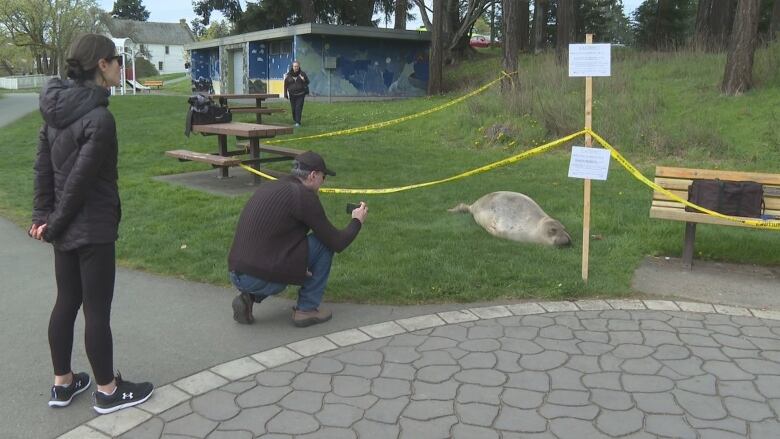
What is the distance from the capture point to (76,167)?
121 inches

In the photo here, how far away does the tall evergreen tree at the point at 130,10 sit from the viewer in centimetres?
10600

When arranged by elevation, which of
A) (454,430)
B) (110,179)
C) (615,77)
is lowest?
(454,430)

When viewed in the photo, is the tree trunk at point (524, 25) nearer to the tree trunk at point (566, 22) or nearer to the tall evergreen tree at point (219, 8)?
the tree trunk at point (566, 22)

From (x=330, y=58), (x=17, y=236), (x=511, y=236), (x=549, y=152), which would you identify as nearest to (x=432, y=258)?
(x=511, y=236)

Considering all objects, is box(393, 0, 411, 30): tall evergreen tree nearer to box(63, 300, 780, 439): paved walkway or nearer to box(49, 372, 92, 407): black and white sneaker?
box(63, 300, 780, 439): paved walkway

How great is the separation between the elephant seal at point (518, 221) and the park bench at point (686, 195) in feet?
3.10

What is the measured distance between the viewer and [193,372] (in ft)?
12.8

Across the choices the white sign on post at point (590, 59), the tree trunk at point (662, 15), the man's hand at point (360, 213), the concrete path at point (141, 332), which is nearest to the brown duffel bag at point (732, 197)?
the white sign on post at point (590, 59)

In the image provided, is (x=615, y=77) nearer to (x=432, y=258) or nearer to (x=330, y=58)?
(x=432, y=258)

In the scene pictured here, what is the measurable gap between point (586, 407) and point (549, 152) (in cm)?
990

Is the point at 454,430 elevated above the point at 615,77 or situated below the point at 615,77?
below

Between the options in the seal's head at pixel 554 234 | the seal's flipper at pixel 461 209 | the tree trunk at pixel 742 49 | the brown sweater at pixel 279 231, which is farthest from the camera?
the tree trunk at pixel 742 49

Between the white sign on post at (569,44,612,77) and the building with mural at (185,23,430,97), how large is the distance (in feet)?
72.4

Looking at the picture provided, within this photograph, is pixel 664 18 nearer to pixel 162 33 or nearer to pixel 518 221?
pixel 518 221
